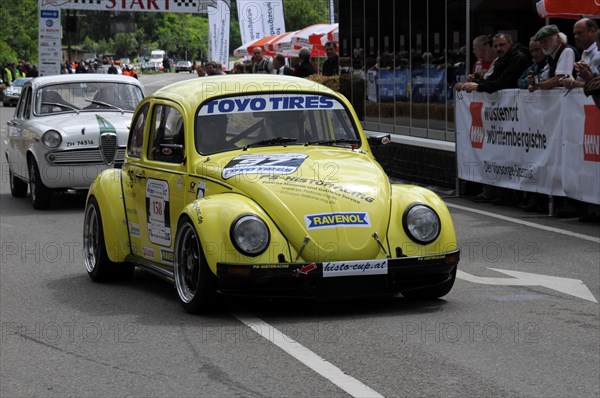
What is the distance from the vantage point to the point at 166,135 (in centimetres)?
918

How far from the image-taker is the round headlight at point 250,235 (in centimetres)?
758

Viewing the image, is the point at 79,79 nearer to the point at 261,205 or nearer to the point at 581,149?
the point at 581,149

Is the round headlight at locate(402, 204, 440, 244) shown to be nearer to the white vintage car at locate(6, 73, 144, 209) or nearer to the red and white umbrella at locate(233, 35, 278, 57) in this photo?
the white vintage car at locate(6, 73, 144, 209)

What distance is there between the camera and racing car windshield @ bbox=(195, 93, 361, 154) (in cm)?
882

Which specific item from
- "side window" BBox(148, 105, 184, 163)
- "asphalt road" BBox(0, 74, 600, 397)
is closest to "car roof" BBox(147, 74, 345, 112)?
"side window" BBox(148, 105, 184, 163)

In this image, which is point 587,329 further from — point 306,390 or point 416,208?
point 306,390

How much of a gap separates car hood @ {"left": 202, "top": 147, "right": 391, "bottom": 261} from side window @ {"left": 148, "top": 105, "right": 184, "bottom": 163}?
588 millimetres

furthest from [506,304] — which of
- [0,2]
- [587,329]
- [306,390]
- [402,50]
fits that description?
[0,2]

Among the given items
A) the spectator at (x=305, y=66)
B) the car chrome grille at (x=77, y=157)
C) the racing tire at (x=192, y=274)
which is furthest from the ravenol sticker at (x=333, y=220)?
the spectator at (x=305, y=66)

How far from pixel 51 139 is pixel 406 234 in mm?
8593

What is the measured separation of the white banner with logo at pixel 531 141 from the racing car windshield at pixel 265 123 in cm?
443

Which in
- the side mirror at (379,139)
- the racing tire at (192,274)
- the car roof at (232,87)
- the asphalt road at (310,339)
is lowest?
the asphalt road at (310,339)

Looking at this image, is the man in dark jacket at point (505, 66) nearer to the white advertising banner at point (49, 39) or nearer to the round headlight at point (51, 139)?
the round headlight at point (51, 139)

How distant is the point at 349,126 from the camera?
9203 millimetres
